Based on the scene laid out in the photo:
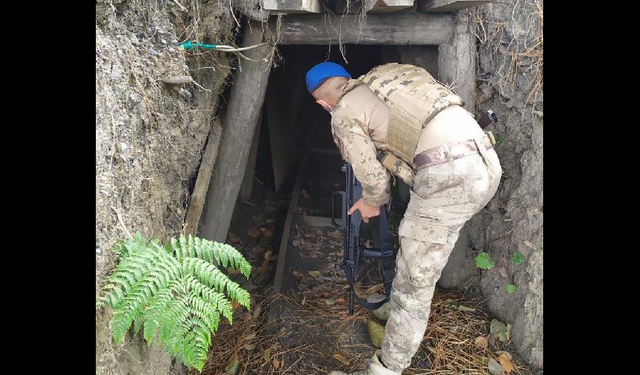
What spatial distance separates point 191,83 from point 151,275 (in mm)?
1559

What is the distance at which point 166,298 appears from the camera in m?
1.93

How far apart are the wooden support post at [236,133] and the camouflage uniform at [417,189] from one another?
0.69 meters

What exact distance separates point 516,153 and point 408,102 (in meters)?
1.06

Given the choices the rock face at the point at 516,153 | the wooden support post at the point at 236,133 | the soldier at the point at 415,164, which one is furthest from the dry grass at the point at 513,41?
the wooden support post at the point at 236,133

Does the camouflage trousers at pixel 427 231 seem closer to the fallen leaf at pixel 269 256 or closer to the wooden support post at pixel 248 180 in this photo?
the fallen leaf at pixel 269 256

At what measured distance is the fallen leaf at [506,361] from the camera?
342 cm

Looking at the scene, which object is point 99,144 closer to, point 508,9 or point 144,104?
point 144,104

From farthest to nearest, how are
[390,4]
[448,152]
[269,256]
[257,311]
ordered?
[269,256]
[257,311]
[448,152]
[390,4]

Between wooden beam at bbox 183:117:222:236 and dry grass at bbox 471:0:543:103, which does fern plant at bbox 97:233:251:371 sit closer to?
wooden beam at bbox 183:117:222:236

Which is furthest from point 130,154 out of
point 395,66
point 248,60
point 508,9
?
point 508,9

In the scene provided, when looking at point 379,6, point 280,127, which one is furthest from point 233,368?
point 280,127

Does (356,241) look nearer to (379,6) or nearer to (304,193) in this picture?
(379,6)

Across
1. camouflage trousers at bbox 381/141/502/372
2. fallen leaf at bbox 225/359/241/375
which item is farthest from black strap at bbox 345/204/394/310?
fallen leaf at bbox 225/359/241/375

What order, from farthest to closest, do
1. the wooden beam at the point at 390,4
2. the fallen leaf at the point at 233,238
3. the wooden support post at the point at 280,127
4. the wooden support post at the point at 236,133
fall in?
1. the wooden support post at the point at 280,127
2. the fallen leaf at the point at 233,238
3. the wooden support post at the point at 236,133
4. the wooden beam at the point at 390,4
